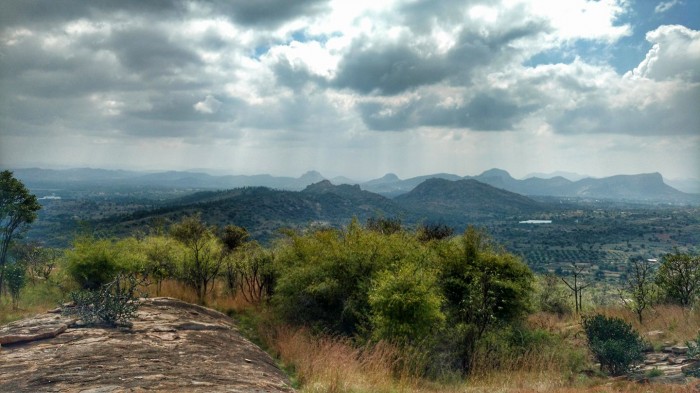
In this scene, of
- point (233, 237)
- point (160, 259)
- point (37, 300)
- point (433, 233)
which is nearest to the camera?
point (37, 300)

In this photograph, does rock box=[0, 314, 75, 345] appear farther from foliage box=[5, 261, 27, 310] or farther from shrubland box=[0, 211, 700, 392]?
foliage box=[5, 261, 27, 310]

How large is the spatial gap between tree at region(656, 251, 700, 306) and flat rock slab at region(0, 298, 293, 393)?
70.1 ft

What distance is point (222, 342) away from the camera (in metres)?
11.2

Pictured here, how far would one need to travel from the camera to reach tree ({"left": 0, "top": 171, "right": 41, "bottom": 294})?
2019cm

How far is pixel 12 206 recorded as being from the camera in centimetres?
2020

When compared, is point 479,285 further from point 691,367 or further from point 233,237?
point 233,237

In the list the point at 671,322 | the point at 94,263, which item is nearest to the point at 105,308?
the point at 94,263

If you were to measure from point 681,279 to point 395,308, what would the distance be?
17.6 metres

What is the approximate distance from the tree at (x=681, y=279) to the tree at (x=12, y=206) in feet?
110

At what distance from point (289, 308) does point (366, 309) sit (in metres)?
3.28

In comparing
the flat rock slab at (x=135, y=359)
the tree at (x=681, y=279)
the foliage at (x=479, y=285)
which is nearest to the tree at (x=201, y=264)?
the flat rock slab at (x=135, y=359)

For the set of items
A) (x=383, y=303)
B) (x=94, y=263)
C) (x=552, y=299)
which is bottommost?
(x=552, y=299)

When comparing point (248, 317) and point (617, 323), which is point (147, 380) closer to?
point (248, 317)

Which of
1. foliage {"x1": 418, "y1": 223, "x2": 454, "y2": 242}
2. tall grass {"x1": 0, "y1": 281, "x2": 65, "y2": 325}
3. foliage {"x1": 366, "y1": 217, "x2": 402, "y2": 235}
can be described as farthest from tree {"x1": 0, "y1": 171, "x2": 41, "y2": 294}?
foliage {"x1": 418, "y1": 223, "x2": 454, "y2": 242}
